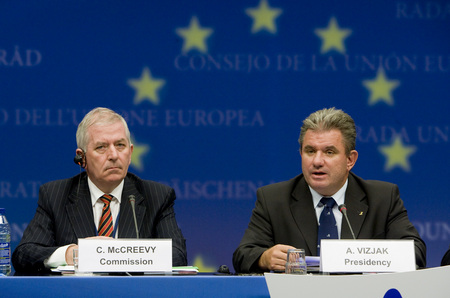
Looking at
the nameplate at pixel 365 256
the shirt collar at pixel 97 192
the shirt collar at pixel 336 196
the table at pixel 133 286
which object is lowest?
the table at pixel 133 286

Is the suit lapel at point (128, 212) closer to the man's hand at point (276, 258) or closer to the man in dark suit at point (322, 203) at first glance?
the man in dark suit at point (322, 203)

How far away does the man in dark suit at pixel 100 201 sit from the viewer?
3490 millimetres

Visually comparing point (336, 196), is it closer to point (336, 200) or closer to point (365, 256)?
point (336, 200)

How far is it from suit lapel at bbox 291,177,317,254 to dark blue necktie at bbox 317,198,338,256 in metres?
0.03

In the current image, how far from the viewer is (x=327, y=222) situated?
3473 millimetres

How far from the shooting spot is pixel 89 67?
184 inches

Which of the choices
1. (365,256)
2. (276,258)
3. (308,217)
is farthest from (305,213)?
(365,256)

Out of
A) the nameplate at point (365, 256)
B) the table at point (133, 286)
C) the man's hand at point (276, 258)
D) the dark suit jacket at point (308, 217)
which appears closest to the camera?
the table at point (133, 286)

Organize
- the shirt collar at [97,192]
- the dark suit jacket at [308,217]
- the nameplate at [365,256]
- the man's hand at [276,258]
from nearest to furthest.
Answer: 1. the nameplate at [365,256]
2. the man's hand at [276,258]
3. the dark suit jacket at [308,217]
4. the shirt collar at [97,192]

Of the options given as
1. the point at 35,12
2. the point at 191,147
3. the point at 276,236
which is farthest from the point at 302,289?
the point at 35,12

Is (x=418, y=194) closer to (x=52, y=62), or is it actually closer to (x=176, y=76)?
(x=176, y=76)

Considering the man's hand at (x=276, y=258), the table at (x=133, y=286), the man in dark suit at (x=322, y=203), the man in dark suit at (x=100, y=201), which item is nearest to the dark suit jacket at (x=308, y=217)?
the man in dark suit at (x=322, y=203)

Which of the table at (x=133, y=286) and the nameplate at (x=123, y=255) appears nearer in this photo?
the table at (x=133, y=286)

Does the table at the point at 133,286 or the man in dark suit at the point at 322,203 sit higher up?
the man in dark suit at the point at 322,203
